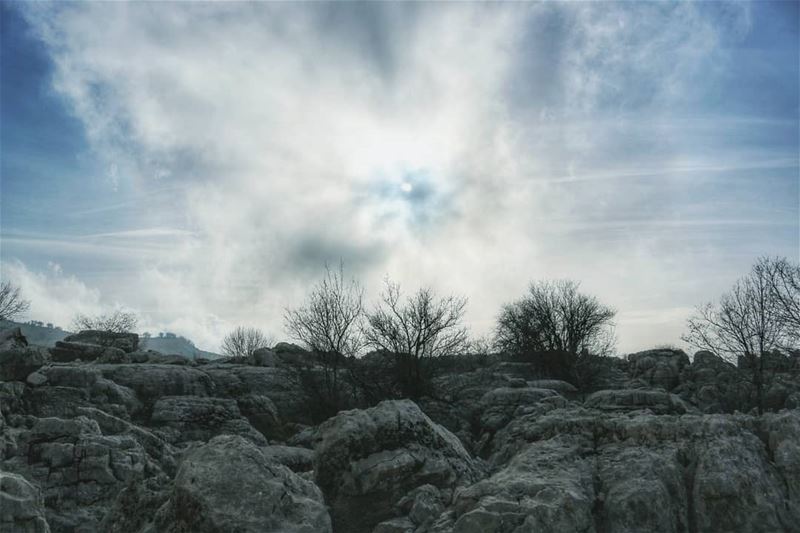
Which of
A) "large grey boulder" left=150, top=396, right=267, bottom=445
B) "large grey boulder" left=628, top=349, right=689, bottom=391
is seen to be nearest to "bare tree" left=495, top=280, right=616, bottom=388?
"large grey boulder" left=628, top=349, right=689, bottom=391

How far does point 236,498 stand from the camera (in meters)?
4.96

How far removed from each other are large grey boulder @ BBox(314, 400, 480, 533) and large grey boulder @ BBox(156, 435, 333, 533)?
1028 mm

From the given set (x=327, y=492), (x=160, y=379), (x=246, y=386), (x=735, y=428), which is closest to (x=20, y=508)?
(x=327, y=492)

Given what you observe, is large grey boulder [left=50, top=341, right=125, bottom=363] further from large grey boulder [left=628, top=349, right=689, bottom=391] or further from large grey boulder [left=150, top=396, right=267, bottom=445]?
large grey boulder [left=628, top=349, right=689, bottom=391]

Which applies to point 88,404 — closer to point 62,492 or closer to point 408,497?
point 62,492

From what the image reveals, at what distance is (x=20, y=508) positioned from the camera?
472cm

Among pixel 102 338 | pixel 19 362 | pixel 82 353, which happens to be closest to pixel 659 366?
pixel 82 353

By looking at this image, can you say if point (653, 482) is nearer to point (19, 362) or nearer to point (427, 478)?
point (427, 478)

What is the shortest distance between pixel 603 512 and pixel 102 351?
3015cm

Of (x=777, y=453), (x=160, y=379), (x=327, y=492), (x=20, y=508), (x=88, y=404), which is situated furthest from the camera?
(x=160, y=379)

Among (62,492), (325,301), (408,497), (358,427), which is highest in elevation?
(325,301)

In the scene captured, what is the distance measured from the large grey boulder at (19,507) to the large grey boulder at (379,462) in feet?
9.05

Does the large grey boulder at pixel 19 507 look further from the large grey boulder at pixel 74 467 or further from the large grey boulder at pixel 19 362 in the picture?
the large grey boulder at pixel 19 362

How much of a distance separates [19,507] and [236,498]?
174cm
